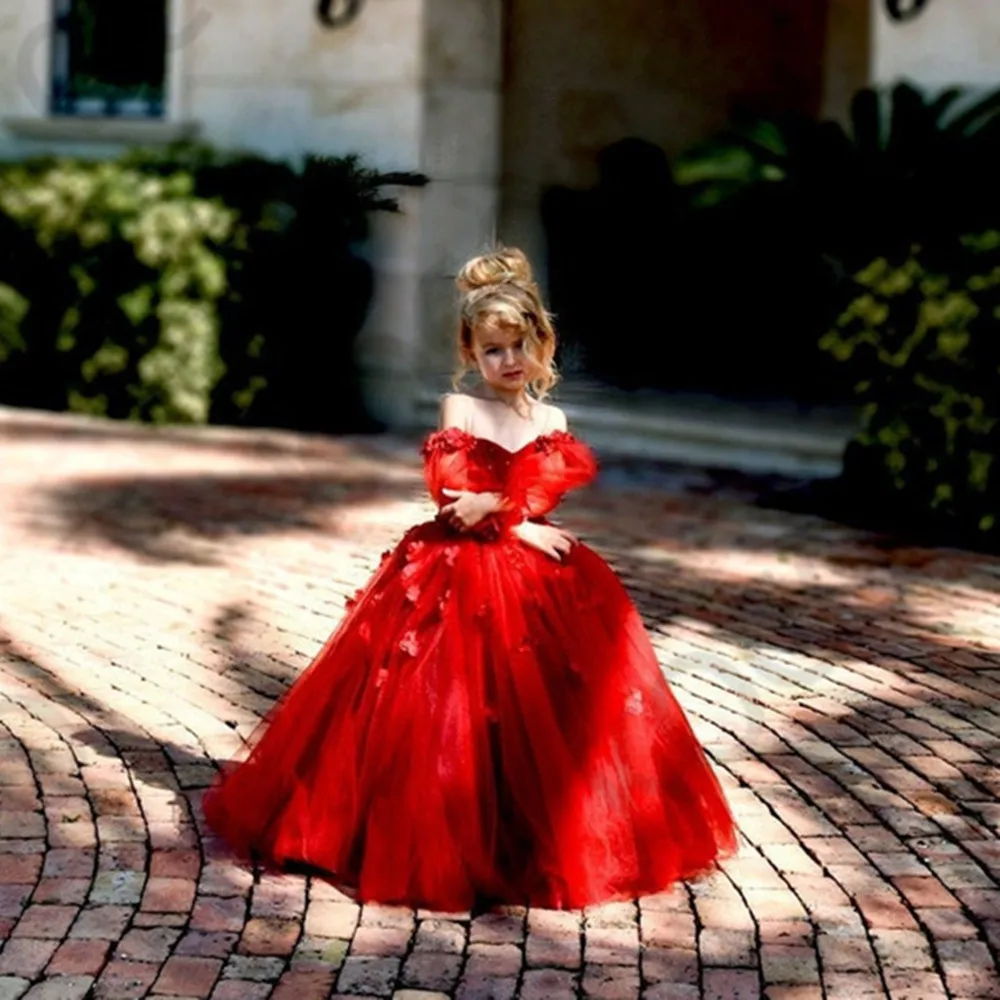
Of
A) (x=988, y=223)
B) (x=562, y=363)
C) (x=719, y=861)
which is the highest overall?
(x=988, y=223)

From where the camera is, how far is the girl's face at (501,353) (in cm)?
383

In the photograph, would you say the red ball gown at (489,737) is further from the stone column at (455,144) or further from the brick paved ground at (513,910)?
the stone column at (455,144)

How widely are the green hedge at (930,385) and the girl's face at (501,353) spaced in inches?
155

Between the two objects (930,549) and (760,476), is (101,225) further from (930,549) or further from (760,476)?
(930,549)

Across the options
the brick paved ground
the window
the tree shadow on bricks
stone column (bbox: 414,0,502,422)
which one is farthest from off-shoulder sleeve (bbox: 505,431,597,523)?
the window

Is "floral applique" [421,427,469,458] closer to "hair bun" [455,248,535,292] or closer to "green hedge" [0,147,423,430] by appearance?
"hair bun" [455,248,535,292]

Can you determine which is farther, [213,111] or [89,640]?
[213,111]

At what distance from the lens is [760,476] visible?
906 centimetres

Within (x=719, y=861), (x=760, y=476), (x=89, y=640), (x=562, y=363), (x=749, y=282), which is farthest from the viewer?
(x=749, y=282)

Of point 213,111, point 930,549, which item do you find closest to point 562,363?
point 930,549

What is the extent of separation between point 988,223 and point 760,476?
1.76 m

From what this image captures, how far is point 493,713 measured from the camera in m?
3.77

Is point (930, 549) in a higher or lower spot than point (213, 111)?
lower

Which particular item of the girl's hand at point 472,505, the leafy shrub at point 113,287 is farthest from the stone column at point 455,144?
the girl's hand at point 472,505
